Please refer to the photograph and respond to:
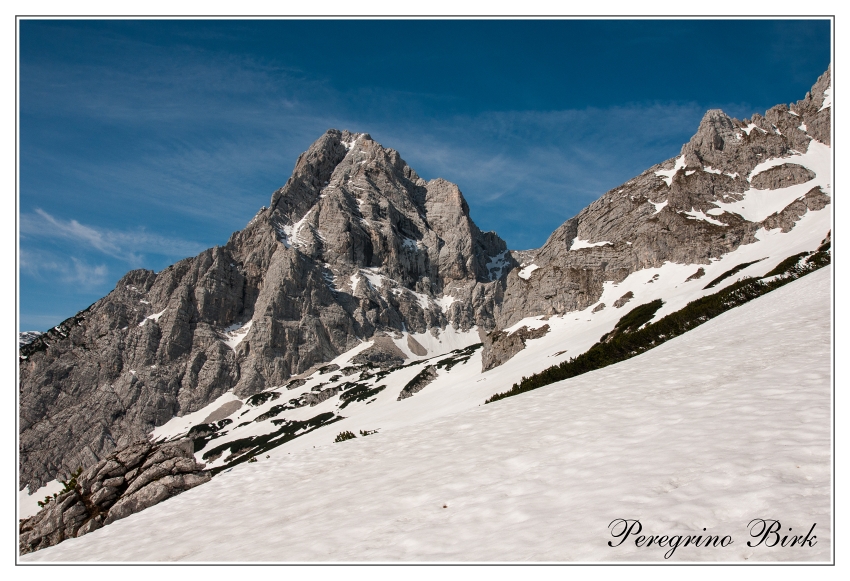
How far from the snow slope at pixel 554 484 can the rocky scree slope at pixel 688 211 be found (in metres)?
66.0

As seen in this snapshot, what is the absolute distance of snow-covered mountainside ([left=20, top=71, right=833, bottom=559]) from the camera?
76312 mm

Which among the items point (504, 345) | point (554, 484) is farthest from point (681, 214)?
point (554, 484)

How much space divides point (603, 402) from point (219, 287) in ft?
555

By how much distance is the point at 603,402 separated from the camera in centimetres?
1175

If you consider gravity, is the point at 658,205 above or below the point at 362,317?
below

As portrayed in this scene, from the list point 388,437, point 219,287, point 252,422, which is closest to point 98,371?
point 219,287

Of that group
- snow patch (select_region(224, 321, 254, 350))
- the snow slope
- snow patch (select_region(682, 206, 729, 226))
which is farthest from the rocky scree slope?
snow patch (select_region(224, 321, 254, 350))

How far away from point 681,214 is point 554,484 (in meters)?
107

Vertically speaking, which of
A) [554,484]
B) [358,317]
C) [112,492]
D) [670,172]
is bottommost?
[554,484]

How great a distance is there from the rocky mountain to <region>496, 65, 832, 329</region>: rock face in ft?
1.34

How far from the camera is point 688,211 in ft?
336

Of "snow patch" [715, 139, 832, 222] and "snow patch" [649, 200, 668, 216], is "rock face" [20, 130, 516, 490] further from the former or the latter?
"snow patch" [715, 139, 832, 222]

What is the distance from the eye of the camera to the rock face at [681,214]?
91875 millimetres

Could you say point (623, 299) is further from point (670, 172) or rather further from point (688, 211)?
point (670, 172)
